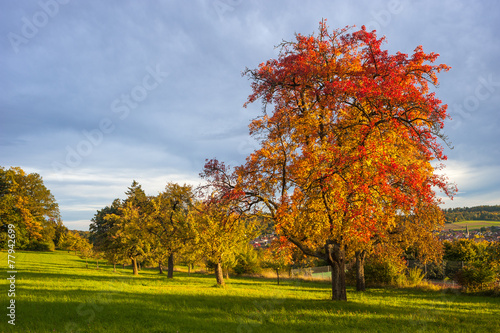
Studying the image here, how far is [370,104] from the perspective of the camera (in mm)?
11523

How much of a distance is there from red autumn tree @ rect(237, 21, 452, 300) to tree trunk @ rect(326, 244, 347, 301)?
0.16ft

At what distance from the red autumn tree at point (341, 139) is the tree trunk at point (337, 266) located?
0.05 meters

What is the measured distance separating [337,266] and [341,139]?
6.32 meters

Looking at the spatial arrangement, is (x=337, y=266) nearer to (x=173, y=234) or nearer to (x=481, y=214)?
(x=173, y=234)

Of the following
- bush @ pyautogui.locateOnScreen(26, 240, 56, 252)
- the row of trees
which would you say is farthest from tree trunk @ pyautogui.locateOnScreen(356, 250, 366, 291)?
bush @ pyautogui.locateOnScreen(26, 240, 56, 252)

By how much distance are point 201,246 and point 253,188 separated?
13.8m

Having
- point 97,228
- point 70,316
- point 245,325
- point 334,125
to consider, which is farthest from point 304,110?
point 97,228

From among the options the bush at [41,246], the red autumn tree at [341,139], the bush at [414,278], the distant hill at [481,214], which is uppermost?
the red autumn tree at [341,139]

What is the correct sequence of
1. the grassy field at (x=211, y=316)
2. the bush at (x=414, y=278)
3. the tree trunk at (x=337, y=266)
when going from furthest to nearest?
the bush at (x=414, y=278), the tree trunk at (x=337, y=266), the grassy field at (x=211, y=316)

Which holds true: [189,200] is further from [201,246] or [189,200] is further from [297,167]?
[297,167]

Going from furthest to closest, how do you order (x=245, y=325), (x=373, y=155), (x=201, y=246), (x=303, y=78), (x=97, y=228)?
(x=97, y=228) → (x=201, y=246) → (x=303, y=78) → (x=373, y=155) → (x=245, y=325)

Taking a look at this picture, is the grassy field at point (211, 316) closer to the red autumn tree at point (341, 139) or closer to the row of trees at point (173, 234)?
the red autumn tree at point (341, 139)

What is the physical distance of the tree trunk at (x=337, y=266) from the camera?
1411cm

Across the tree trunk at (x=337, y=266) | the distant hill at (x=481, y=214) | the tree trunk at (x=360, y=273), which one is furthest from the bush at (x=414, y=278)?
the distant hill at (x=481, y=214)
